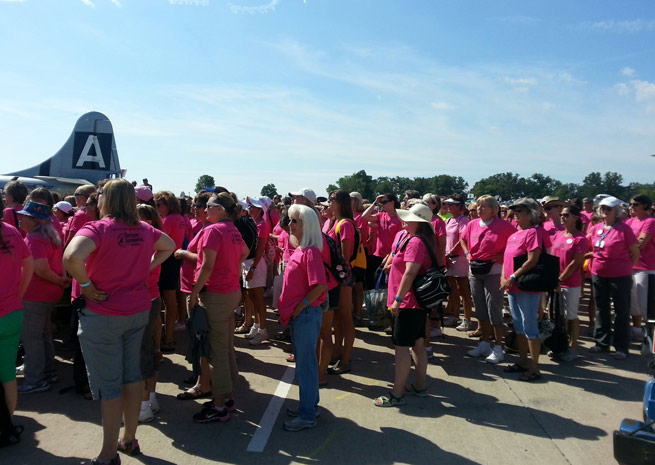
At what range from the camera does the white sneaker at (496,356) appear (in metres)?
5.45

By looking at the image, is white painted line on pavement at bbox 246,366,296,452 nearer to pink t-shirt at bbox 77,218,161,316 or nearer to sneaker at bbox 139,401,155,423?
sneaker at bbox 139,401,155,423

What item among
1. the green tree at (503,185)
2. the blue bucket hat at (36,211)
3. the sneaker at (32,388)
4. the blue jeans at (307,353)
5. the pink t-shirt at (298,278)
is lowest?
the sneaker at (32,388)

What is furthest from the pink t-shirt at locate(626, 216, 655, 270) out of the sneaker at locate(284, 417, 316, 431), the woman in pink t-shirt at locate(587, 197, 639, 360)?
the sneaker at locate(284, 417, 316, 431)

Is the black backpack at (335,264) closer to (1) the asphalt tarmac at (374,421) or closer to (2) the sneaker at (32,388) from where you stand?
(1) the asphalt tarmac at (374,421)

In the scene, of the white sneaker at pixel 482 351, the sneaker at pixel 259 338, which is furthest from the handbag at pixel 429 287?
the sneaker at pixel 259 338

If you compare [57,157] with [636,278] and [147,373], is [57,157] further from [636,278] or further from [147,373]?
[636,278]

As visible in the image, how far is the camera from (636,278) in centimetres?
654

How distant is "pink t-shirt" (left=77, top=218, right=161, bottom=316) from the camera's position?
2.88 metres

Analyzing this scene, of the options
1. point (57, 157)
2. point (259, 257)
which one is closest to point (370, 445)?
point (259, 257)

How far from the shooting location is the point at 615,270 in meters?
5.78

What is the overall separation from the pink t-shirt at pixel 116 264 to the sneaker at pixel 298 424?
159 cm

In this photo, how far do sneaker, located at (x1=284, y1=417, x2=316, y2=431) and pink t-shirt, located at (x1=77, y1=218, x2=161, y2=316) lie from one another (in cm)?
159

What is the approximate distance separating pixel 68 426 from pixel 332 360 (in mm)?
2723

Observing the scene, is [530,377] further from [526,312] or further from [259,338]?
[259,338]
